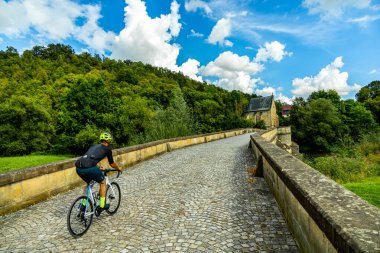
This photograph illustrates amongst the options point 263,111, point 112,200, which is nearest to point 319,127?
point 263,111

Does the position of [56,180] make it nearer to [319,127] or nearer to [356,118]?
[319,127]

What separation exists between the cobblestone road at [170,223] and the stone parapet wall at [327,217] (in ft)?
1.78

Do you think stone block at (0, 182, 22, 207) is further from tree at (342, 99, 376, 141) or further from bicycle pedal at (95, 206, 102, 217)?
tree at (342, 99, 376, 141)

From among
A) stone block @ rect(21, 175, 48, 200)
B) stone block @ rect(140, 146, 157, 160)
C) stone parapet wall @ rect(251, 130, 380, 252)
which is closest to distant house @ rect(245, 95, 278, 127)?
stone block @ rect(140, 146, 157, 160)

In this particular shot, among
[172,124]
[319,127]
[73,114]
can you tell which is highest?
[73,114]

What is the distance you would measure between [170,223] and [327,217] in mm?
2736

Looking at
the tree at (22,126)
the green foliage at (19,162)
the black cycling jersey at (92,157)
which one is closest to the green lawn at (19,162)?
the green foliage at (19,162)

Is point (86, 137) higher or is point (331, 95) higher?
point (331, 95)

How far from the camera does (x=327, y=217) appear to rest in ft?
7.10

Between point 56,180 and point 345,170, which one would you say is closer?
point 56,180

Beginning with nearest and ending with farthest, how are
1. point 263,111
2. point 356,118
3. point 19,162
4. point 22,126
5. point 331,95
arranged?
point 19,162 < point 22,126 < point 356,118 < point 331,95 < point 263,111

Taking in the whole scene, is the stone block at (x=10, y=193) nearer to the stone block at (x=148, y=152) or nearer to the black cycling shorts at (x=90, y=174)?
the black cycling shorts at (x=90, y=174)

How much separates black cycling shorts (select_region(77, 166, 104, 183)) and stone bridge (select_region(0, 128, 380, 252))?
797 mm

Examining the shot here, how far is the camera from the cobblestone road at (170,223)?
140 inches
